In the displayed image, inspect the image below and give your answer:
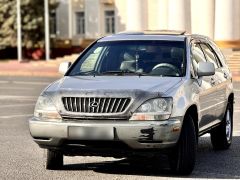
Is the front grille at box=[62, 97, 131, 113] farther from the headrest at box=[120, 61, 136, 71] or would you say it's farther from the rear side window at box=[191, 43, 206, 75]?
the rear side window at box=[191, 43, 206, 75]

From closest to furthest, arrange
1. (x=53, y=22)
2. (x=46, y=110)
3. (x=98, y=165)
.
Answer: (x=46, y=110)
(x=98, y=165)
(x=53, y=22)

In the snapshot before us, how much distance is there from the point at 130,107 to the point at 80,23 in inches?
1870

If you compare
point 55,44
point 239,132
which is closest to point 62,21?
point 55,44

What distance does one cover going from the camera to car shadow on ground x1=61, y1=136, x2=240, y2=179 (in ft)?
31.8

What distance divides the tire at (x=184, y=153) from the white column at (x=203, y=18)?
32.0m

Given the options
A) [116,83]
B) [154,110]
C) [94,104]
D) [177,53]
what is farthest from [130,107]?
[177,53]

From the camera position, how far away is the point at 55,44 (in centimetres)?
5509

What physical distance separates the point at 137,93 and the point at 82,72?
1.52 m

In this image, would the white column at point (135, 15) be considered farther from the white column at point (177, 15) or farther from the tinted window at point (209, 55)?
the tinted window at point (209, 55)

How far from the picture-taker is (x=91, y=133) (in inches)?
354

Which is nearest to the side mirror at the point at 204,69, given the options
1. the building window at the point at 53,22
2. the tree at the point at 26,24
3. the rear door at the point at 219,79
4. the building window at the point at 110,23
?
the rear door at the point at 219,79

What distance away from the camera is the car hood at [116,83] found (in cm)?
917

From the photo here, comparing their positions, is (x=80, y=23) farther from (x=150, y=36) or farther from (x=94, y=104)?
(x=94, y=104)

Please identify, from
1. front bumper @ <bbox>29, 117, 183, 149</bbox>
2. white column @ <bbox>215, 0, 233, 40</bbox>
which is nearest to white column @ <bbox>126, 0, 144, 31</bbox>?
white column @ <bbox>215, 0, 233, 40</bbox>
